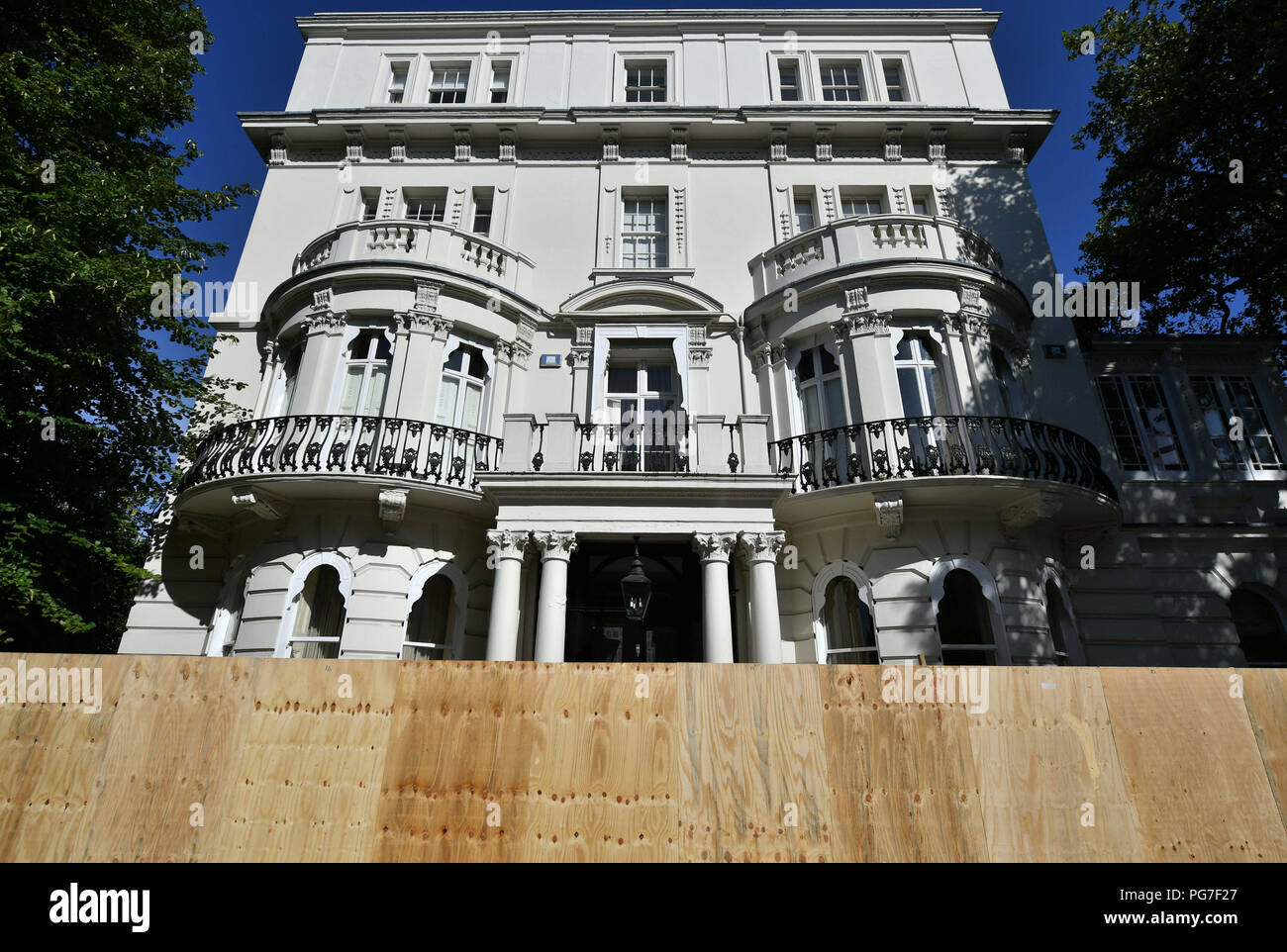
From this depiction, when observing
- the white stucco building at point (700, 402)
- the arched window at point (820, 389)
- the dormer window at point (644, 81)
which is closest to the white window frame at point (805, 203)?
the white stucco building at point (700, 402)

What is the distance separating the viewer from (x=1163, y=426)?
12.6m

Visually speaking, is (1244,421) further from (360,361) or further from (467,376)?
(360,361)

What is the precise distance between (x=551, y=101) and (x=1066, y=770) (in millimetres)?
17440

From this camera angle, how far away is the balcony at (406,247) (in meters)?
11.9

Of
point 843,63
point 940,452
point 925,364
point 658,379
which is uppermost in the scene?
point 843,63

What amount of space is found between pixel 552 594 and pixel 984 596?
6956 mm

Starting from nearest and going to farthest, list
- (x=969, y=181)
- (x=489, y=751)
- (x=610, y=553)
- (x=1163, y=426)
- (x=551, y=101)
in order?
1. (x=489, y=751)
2. (x=610, y=553)
3. (x=1163, y=426)
4. (x=969, y=181)
5. (x=551, y=101)

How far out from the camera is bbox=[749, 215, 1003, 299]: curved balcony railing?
38.8 ft

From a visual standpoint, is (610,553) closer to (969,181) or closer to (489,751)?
(489,751)

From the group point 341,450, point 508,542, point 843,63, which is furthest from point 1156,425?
point 341,450

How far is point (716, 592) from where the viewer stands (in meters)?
8.97

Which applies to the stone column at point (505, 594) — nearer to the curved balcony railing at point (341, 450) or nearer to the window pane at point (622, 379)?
the curved balcony railing at point (341, 450)

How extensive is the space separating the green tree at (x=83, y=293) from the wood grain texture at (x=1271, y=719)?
13191 millimetres

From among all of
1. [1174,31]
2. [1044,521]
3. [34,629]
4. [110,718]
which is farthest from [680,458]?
[1174,31]
